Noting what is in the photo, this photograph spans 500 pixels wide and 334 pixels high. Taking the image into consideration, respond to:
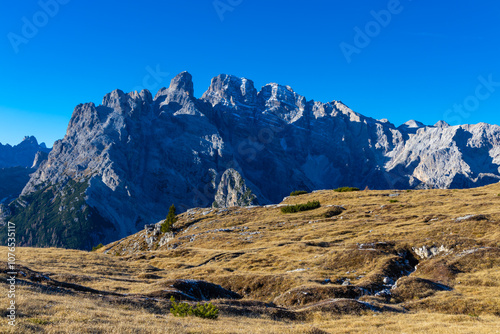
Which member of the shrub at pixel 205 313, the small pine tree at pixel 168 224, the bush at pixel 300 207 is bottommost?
the shrub at pixel 205 313

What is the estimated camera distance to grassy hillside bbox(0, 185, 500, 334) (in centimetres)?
1933

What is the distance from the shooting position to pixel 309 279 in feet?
125

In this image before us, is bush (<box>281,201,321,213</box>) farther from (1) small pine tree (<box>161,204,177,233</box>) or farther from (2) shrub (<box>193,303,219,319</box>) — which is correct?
(2) shrub (<box>193,303,219,319</box>)

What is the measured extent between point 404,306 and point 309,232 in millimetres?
40358

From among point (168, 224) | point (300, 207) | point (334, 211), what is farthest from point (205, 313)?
point (168, 224)

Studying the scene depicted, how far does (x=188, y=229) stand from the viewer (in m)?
98.2

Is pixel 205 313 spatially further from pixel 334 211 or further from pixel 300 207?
pixel 300 207

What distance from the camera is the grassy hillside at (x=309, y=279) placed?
19.3 m

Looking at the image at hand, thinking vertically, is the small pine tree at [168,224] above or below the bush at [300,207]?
below

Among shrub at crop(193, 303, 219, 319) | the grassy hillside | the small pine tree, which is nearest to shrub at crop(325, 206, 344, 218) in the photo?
the grassy hillside

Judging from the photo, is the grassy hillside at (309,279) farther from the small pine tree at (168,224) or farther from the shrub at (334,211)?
the small pine tree at (168,224)

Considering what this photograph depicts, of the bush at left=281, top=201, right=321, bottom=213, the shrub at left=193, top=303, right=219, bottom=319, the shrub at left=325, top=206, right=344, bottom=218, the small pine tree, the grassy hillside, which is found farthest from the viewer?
the small pine tree

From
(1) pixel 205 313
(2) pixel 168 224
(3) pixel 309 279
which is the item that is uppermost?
(2) pixel 168 224

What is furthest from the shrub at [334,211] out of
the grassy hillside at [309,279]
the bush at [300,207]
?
the bush at [300,207]
